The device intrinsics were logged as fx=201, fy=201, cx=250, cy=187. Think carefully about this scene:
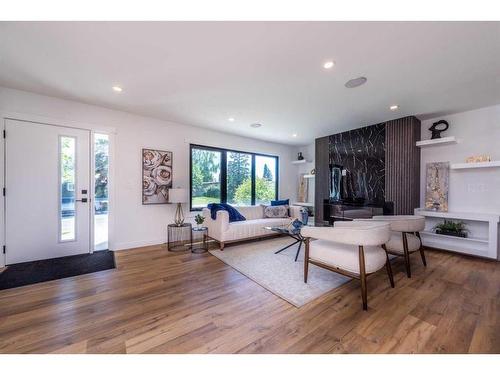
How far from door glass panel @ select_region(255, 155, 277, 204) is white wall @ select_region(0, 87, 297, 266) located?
175cm

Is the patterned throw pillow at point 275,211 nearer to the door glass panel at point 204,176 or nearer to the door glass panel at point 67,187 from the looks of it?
the door glass panel at point 204,176

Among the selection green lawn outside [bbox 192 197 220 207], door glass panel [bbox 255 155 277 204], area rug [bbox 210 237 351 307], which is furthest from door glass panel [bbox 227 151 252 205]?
area rug [bbox 210 237 351 307]

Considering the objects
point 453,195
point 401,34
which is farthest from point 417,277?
point 401,34

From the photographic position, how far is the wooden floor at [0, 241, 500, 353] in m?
1.42

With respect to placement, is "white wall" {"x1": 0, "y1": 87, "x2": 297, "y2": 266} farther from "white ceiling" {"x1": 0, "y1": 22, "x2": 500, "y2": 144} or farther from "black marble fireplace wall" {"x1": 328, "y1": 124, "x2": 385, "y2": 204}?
"black marble fireplace wall" {"x1": 328, "y1": 124, "x2": 385, "y2": 204}

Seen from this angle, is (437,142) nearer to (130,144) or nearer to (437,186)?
(437,186)

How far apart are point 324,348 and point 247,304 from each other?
0.78 m

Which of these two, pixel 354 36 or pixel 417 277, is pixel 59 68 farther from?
pixel 417 277

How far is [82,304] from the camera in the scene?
76.4 inches

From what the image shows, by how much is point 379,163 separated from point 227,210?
3.31m

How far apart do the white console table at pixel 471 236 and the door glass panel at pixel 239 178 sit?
12.2 feet

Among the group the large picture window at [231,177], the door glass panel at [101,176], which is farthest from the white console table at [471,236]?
the door glass panel at [101,176]

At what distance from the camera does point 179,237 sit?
13.5ft

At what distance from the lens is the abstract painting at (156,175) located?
3912 millimetres
